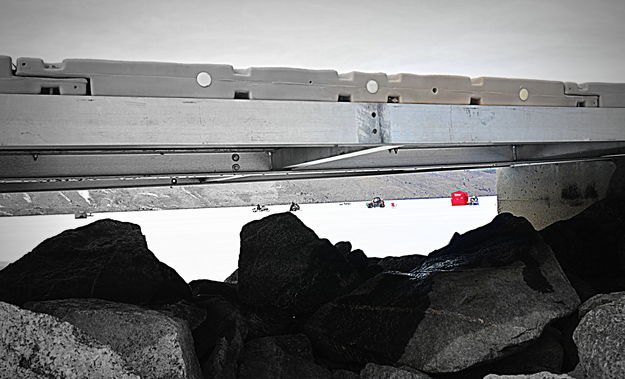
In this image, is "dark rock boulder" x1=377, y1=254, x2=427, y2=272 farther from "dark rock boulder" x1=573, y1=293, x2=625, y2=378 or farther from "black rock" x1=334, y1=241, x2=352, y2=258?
"dark rock boulder" x1=573, y1=293, x2=625, y2=378

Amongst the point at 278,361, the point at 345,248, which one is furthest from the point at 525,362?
the point at 345,248

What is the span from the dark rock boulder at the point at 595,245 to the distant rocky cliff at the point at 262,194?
2659 centimetres

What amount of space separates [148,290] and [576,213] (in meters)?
3.30

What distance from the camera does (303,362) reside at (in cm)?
272

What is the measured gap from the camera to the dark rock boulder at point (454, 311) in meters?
2.46

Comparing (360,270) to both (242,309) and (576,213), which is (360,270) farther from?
(576,213)

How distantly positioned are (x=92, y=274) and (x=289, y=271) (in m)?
1.04

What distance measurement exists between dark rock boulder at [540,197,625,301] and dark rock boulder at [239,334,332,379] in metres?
1.72

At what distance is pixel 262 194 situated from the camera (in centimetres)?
3428

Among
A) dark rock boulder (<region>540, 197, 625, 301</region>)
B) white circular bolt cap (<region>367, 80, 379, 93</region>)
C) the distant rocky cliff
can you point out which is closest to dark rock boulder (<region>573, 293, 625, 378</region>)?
white circular bolt cap (<region>367, 80, 379, 93</region>)

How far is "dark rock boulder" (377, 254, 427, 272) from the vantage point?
4.26 meters

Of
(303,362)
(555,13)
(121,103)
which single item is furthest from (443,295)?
(555,13)

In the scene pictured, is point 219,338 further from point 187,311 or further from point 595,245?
point 595,245

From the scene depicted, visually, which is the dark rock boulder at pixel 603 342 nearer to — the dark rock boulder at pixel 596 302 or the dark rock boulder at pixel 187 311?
the dark rock boulder at pixel 596 302
